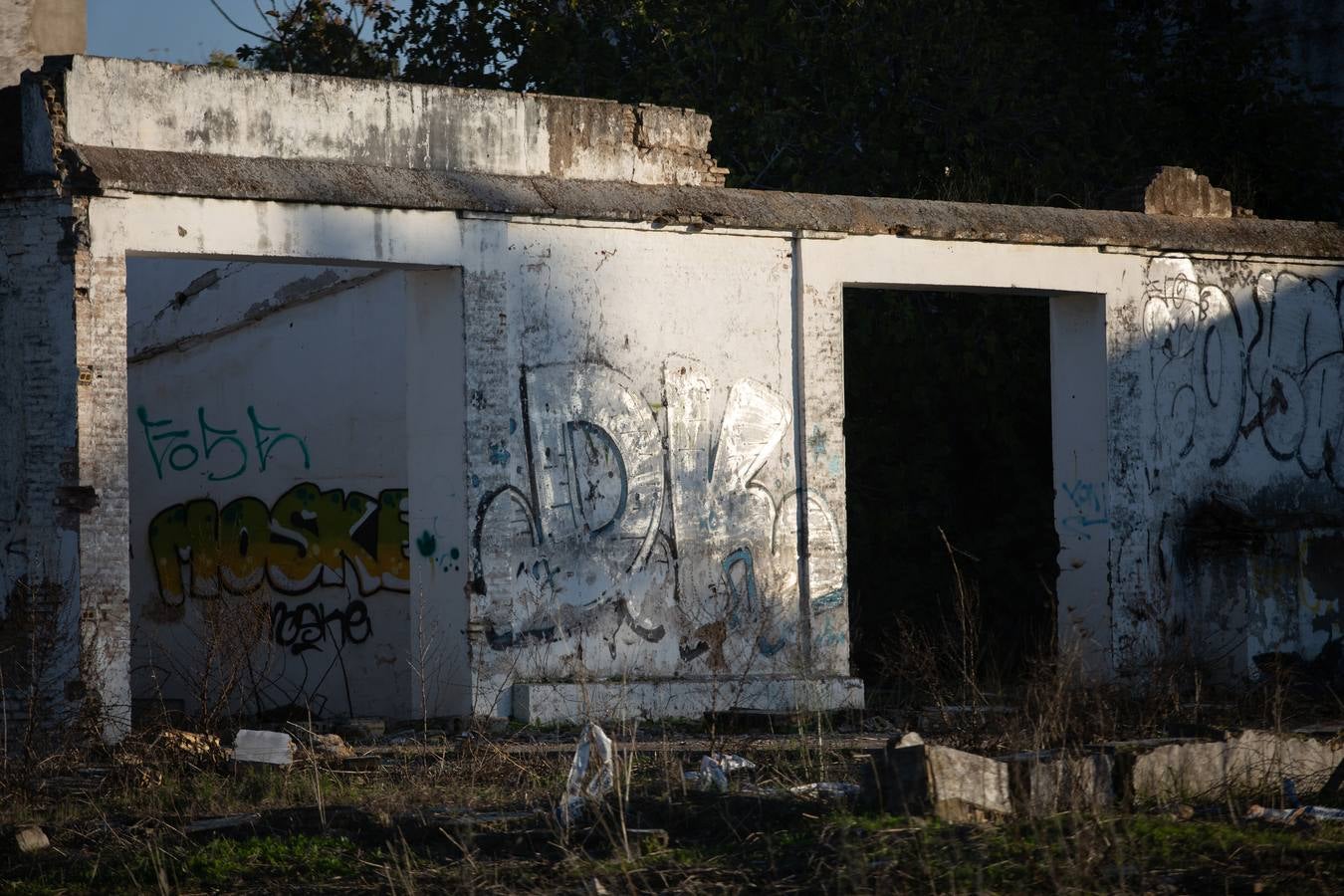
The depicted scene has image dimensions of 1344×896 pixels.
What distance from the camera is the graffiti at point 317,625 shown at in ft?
40.7

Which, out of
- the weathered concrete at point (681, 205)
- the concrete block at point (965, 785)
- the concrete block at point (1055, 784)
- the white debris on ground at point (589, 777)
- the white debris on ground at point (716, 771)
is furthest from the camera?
the weathered concrete at point (681, 205)

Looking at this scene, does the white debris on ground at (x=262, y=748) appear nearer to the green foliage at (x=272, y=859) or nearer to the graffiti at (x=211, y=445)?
the green foliage at (x=272, y=859)

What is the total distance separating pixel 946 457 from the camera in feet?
48.1

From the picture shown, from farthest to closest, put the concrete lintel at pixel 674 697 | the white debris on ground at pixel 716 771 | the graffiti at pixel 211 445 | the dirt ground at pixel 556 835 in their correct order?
the graffiti at pixel 211 445, the concrete lintel at pixel 674 697, the white debris on ground at pixel 716 771, the dirt ground at pixel 556 835

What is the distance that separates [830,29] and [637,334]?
707 cm

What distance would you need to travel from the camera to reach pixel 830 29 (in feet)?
53.6

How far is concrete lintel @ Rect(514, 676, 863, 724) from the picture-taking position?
386 inches

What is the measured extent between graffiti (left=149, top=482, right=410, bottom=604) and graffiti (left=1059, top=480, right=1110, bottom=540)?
15.3ft

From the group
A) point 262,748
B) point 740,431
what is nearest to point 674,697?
point 740,431

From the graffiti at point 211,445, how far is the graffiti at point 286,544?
273mm

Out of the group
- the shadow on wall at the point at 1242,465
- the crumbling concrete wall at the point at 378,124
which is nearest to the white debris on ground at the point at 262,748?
the crumbling concrete wall at the point at 378,124

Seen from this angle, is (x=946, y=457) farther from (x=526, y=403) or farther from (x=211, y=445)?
(x=211, y=445)

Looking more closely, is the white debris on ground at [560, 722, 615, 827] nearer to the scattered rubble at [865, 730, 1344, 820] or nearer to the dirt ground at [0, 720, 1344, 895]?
the dirt ground at [0, 720, 1344, 895]

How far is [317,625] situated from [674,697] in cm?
355
